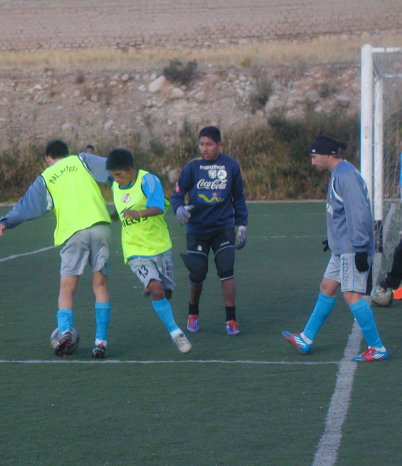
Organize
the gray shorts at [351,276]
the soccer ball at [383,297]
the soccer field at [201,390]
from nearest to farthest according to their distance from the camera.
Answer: the soccer field at [201,390], the gray shorts at [351,276], the soccer ball at [383,297]

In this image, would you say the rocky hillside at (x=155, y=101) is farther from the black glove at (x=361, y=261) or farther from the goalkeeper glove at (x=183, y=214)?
the black glove at (x=361, y=261)

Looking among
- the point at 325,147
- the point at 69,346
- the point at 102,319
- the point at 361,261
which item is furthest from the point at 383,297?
the point at 69,346

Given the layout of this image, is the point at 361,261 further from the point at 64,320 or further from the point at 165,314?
the point at 64,320

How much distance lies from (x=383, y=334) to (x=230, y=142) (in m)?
23.1

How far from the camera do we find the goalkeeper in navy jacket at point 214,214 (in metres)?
8.30

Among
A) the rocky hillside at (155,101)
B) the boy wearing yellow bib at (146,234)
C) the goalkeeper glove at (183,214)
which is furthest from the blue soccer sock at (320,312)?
the rocky hillside at (155,101)

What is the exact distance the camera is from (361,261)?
263 inches

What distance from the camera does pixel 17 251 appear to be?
15648 millimetres

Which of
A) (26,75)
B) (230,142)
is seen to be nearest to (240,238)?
(230,142)

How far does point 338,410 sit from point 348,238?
1.51m

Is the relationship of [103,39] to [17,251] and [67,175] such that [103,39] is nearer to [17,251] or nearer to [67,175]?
[17,251]

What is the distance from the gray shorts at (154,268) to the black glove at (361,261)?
5.26ft

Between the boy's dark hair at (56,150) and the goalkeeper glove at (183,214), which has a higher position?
the boy's dark hair at (56,150)

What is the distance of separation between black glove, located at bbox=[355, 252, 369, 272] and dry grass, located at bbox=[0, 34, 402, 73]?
114 feet
